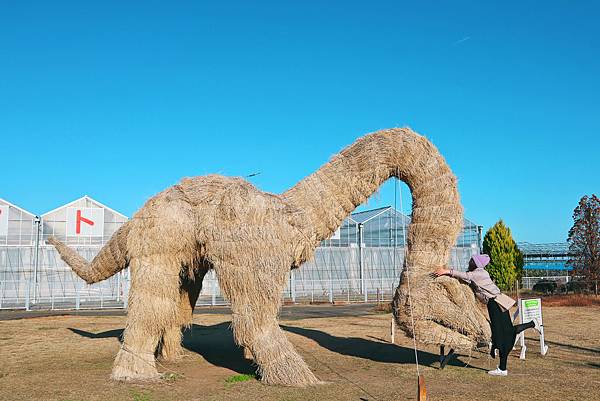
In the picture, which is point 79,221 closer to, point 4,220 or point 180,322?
point 4,220

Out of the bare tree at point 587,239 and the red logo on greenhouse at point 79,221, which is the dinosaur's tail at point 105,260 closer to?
the red logo on greenhouse at point 79,221

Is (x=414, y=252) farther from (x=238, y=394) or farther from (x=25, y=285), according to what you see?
(x=25, y=285)

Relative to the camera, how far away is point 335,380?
766 cm

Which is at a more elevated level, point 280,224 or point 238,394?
point 280,224

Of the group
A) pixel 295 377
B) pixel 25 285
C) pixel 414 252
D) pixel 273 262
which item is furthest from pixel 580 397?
pixel 25 285

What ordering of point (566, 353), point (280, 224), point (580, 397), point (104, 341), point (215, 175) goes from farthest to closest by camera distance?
point (104, 341)
point (566, 353)
point (215, 175)
point (280, 224)
point (580, 397)

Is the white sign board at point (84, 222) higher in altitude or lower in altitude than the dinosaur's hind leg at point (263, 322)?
higher

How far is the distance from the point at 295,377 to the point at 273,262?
151cm

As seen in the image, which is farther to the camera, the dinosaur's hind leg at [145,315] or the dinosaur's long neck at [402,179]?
the dinosaur's hind leg at [145,315]

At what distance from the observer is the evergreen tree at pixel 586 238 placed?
26.2 metres

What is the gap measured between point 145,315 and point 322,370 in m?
2.79

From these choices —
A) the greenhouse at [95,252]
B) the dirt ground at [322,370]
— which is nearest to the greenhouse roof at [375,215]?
the greenhouse at [95,252]

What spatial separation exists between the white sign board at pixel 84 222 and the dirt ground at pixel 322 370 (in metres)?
15.7

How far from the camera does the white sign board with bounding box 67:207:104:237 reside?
29375mm
